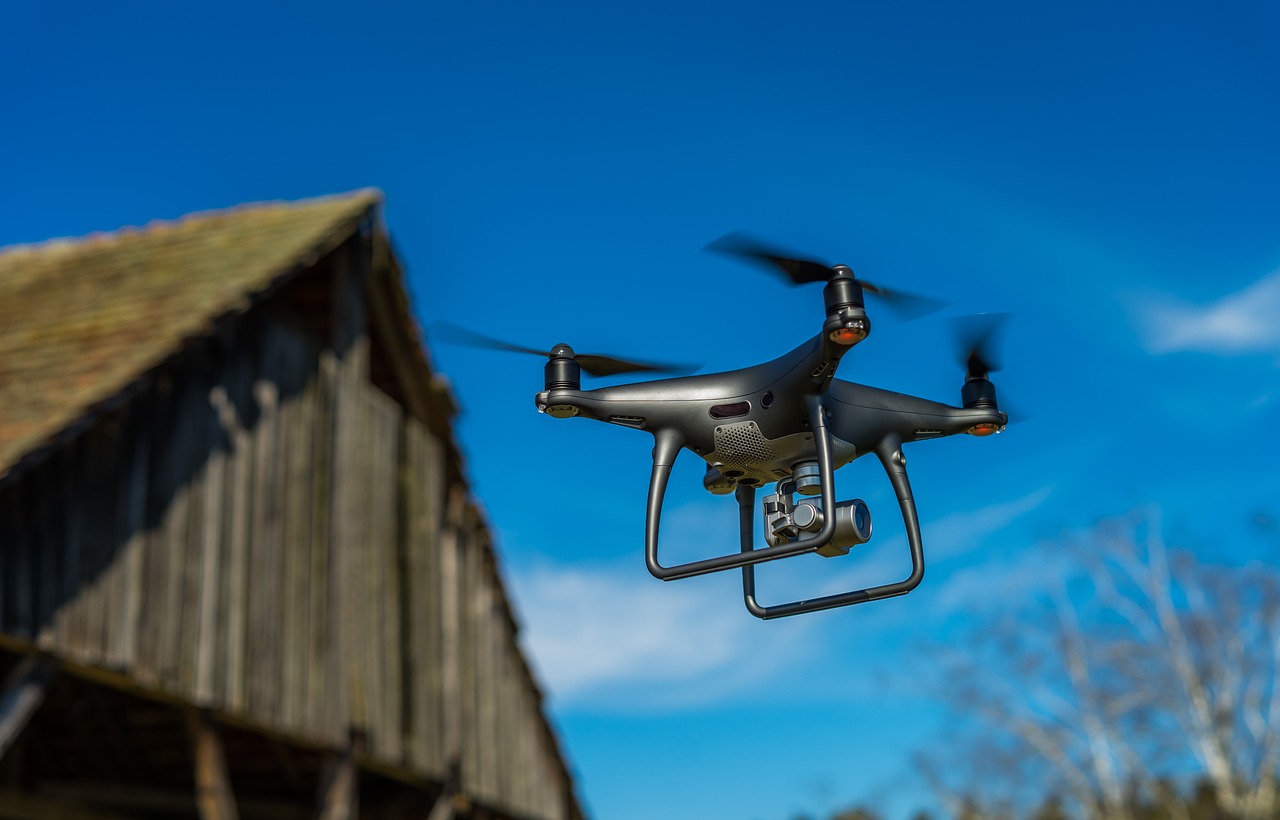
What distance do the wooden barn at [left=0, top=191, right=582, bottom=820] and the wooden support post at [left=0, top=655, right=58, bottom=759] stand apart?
0.04 ft

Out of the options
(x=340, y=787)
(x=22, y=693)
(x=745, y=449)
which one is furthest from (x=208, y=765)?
(x=745, y=449)

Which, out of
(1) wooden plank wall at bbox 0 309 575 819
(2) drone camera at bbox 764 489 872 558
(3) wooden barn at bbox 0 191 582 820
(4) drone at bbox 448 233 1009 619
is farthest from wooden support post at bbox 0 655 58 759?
(2) drone camera at bbox 764 489 872 558

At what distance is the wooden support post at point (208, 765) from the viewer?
11.3 m

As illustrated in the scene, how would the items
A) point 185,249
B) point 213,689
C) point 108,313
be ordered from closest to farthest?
point 213,689, point 108,313, point 185,249

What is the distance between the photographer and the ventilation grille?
4.55m

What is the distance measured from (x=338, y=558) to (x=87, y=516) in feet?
10.9

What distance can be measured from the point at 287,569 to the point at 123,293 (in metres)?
2.88

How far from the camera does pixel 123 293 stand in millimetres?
13000

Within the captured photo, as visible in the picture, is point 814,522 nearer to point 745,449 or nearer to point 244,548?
point 745,449

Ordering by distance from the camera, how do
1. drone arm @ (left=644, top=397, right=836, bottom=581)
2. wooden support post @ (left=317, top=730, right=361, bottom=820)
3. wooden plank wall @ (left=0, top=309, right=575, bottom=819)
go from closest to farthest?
drone arm @ (left=644, top=397, right=836, bottom=581)
wooden plank wall @ (left=0, top=309, right=575, bottom=819)
wooden support post @ (left=317, top=730, right=361, bottom=820)

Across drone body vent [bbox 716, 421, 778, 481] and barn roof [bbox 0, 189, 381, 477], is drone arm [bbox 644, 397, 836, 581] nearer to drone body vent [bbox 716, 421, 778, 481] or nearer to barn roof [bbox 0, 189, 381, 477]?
drone body vent [bbox 716, 421, 778, 481]

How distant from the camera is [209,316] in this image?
1160 cm

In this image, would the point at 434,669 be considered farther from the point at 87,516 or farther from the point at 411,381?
the point at 87,516

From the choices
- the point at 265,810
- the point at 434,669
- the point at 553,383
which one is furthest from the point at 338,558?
the point at 553,383
